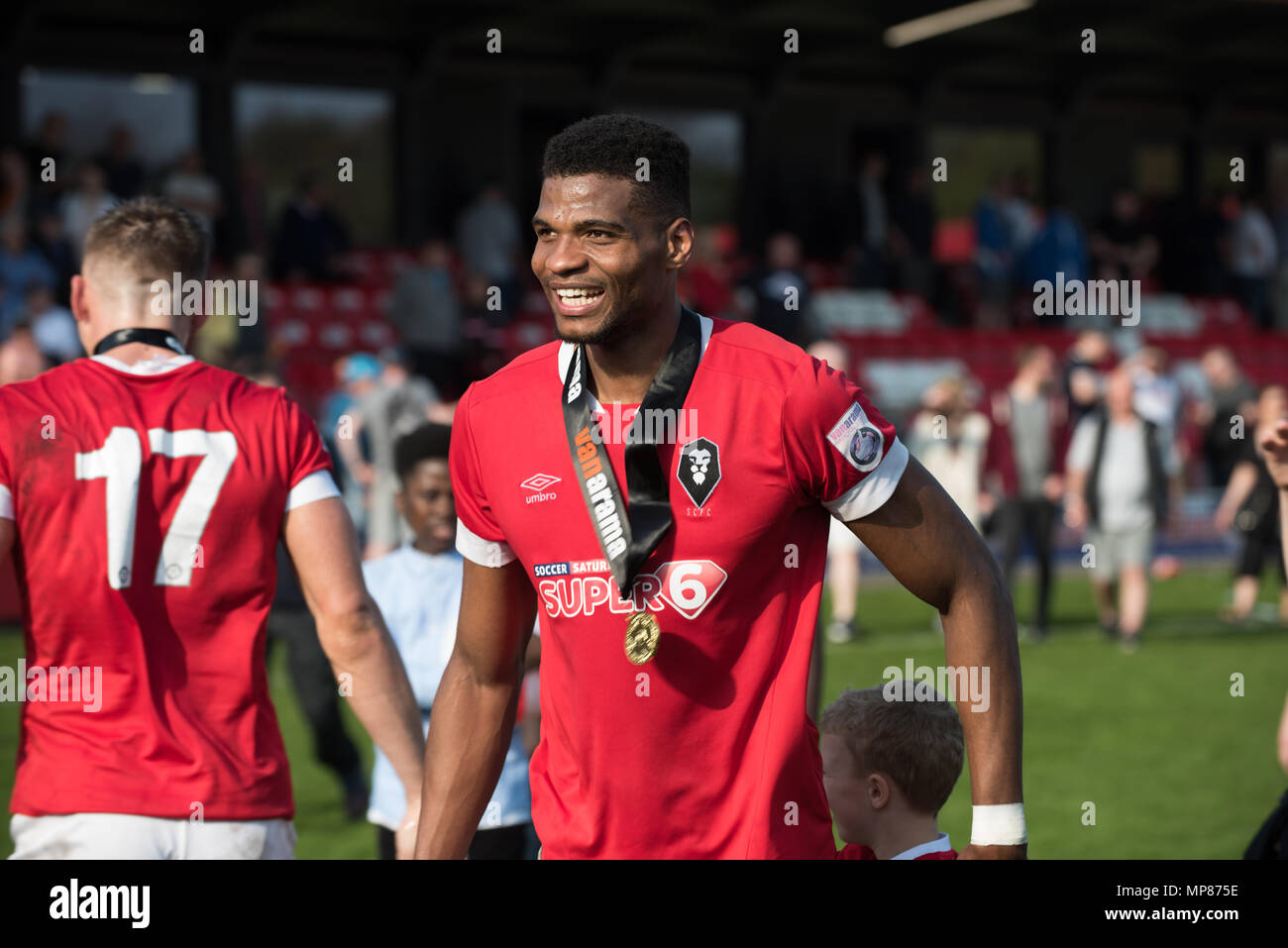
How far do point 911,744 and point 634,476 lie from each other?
970 millimetres

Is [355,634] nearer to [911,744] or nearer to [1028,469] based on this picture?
[911,744]

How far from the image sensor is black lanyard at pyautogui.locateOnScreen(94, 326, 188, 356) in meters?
3.45

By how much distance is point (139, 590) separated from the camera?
3283 millimetres

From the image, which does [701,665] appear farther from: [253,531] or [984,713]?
[253,531]

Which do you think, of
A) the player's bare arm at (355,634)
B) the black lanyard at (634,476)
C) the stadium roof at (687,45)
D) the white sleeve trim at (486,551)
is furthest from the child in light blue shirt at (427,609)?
the stadium roof at (687,45)

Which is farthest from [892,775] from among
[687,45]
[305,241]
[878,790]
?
[687,45]

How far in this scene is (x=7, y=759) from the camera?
29.7ft

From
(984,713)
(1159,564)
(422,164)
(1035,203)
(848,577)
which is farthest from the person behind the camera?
(1035,203)

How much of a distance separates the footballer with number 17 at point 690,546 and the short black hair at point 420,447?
2.50 metres

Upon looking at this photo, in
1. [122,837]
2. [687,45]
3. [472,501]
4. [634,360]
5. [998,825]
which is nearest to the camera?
[998,825]

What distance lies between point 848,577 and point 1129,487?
8.27 feet

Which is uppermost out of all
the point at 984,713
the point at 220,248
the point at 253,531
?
the point at 220,248

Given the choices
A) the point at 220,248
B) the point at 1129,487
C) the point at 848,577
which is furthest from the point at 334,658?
the point at 220,248
